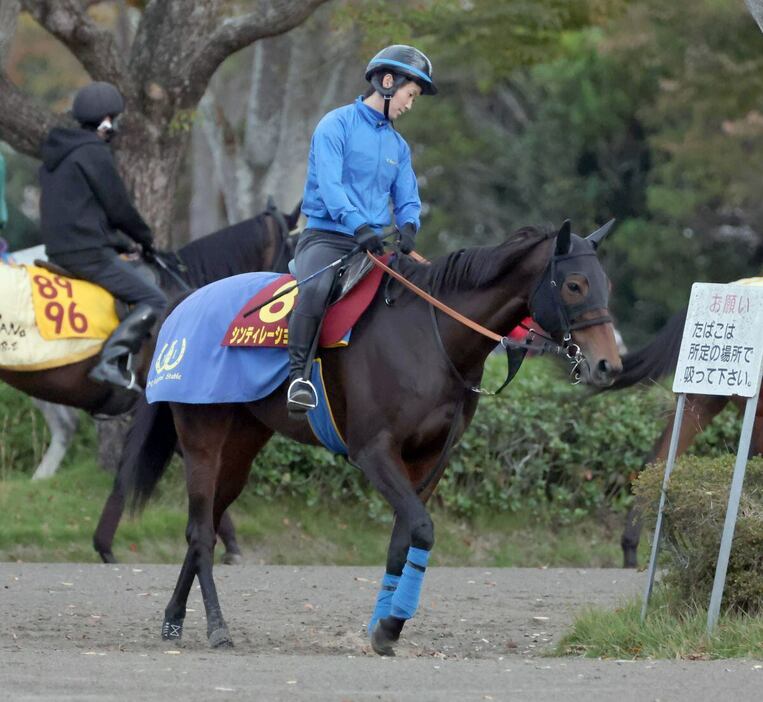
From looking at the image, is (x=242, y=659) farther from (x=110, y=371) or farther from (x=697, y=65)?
(x=697, y=65)

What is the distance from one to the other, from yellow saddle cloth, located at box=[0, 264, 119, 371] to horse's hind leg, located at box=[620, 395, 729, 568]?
392cm

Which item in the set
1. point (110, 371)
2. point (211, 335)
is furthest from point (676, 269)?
point (211, 335)

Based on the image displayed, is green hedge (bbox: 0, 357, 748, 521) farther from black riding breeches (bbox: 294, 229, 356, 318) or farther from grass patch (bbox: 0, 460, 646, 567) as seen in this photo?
black riding breeches (bbox: 294, 229, 356, 318)

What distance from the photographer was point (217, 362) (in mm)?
8211

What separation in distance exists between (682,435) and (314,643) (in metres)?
4.13

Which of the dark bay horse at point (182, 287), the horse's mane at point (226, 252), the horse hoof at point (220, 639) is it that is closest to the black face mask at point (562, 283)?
the horse hoof at point (220, 639)

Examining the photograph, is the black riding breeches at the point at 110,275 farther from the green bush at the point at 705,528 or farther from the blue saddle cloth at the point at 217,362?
the green bush at the point at 705,528

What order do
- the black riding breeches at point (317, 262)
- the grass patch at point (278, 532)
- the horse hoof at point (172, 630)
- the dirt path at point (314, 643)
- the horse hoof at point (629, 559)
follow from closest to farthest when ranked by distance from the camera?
the dirt path at point (314, 643)
the black riding breeches at point (317, 262)
the horse hoof at point (172, 630)
the horse hoof at point (629, 559)
the grass patch at point (278, 532)

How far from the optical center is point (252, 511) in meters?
12.2

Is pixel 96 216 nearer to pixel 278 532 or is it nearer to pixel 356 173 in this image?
pixel 278 532

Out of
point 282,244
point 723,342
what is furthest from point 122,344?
point 723,342

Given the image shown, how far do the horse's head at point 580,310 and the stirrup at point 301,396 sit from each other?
114 cm

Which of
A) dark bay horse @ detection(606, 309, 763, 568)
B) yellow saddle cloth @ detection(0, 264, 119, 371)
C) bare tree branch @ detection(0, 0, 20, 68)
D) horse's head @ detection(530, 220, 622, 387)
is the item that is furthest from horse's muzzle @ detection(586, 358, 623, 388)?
bare tree branch @ detection(0, 0, 20, 68)

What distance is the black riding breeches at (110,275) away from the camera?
11.0 m
